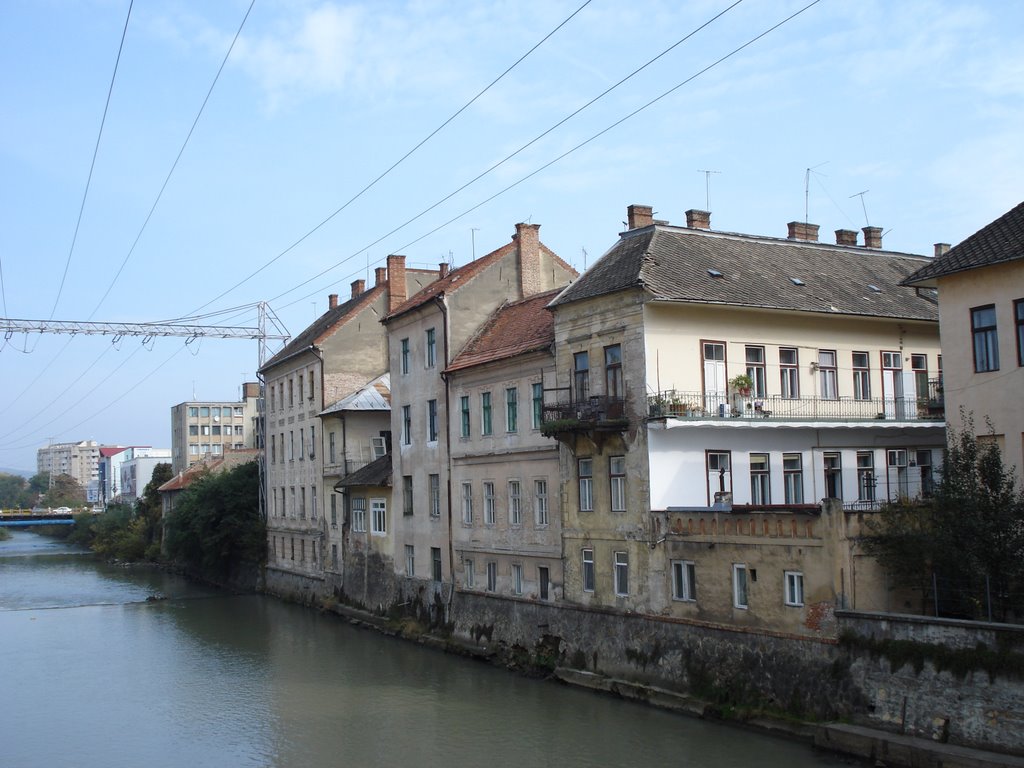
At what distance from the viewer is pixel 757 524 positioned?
Answer: 2231cm

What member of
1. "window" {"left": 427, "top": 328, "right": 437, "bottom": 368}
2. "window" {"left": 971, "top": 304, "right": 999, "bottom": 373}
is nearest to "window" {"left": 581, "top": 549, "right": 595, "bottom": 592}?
"window" {"left": 971, "top": 304, "right": 999, "bottom": 373}

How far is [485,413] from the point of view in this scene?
33.2 m

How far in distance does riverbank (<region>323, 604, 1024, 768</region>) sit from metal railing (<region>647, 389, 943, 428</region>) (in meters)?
6.50

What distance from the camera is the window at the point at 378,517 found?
39969 mm

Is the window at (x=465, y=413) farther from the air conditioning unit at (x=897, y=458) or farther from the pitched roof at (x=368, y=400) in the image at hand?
the air conditioning unit at (x=897, y=458)

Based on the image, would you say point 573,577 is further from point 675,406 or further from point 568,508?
point 675,406

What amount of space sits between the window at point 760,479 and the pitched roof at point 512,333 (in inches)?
257

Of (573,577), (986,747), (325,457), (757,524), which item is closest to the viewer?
(986,747)

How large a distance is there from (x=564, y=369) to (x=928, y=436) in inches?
432

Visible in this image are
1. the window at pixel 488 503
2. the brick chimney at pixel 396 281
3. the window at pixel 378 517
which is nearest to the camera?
the window at pixel 488 503

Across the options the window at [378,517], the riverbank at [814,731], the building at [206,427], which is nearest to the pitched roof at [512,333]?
the window at [378,517]

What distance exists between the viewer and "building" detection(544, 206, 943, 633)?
2469cm

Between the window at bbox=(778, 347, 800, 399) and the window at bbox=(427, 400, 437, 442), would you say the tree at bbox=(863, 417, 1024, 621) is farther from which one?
the window at bbox=(427, 400, 437, 442)

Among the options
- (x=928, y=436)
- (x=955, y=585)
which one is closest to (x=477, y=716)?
(x=955, y=585)
